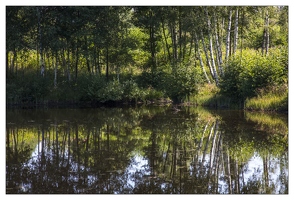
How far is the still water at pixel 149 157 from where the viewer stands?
19.7 feet

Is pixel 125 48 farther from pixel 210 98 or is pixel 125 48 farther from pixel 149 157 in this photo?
pixel 149 157

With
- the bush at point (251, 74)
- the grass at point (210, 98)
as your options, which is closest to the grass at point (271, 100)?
the bush at point (251, 74)

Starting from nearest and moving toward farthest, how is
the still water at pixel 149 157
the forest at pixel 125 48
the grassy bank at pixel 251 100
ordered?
the still water at pixel 149 157 → the grassy bank at pixel 251 100 → the forest at pixel 125 48

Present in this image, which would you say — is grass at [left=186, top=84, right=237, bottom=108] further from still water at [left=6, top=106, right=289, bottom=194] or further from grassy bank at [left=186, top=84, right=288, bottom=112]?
still water at [left=6, top=106, right=289, bottom=194]

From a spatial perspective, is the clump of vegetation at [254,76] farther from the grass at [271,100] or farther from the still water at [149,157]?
the still water at [149,157]

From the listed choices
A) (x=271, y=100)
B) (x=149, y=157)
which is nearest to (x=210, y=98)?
(x=271, y=100)

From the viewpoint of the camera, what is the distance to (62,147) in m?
9.14

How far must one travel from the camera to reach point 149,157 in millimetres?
8047

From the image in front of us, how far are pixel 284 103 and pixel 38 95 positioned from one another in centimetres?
1375

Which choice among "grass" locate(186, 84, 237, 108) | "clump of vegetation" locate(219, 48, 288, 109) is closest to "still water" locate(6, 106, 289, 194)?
"clump of vegetation" locate(219, 48, 288, 109)

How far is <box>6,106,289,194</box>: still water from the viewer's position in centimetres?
600

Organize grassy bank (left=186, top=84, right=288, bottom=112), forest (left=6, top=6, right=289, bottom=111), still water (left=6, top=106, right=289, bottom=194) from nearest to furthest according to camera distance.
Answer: still water (left=6, top=106, right=289, bottom=194), grassy bank (left=186, top=84, right=288, bottom=112), forest (left=6, top=6, right=289, bottom=111)

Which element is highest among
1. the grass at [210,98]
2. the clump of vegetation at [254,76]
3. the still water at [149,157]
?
the clump of vegetation at [254,76]

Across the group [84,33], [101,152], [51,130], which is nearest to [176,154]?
[101,152]
